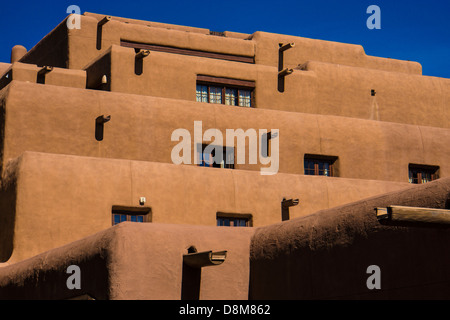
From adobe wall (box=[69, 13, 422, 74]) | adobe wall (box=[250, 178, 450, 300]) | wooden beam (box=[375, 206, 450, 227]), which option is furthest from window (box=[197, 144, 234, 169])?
wooden beam (box=[375, 206, 450, 227])

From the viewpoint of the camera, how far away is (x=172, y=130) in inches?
Result: 882

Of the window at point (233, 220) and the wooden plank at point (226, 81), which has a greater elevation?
the wooden plank at point (226, 81)

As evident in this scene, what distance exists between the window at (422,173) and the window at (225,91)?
229 inches

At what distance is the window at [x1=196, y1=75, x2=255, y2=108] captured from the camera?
24.9 metres

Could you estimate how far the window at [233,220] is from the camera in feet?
69.2

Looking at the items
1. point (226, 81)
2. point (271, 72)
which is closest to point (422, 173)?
point (271, 72)

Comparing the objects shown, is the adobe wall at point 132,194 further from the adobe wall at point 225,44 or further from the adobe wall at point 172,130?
the adobe wall at point 225,44

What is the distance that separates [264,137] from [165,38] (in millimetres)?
6229

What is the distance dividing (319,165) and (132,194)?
701cm

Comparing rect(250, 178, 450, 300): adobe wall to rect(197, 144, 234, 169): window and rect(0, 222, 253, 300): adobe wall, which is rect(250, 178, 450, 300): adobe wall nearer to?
rect(0, 222, 253, 300): adobe wall

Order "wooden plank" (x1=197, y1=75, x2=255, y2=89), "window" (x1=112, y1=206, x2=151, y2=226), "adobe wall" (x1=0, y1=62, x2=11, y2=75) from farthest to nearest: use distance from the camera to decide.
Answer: "adobe wall" (x1=0, y1=62, x2=11, y2=75) < "wooden plank" (x1=197, y1=75, x2=255, y2=89) < "window" (x1=112, y1=206, x2=151, y2=226)

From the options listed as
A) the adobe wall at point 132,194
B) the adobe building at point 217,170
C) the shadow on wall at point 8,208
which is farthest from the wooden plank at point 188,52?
the shadow on wall at point 8,208

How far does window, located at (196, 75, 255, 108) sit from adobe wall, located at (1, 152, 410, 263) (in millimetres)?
4194

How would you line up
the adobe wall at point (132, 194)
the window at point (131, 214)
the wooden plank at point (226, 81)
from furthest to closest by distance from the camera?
the wooden plank at point (226, 81), the window at point (131, 214), the adobe wall at point (132, 194)
